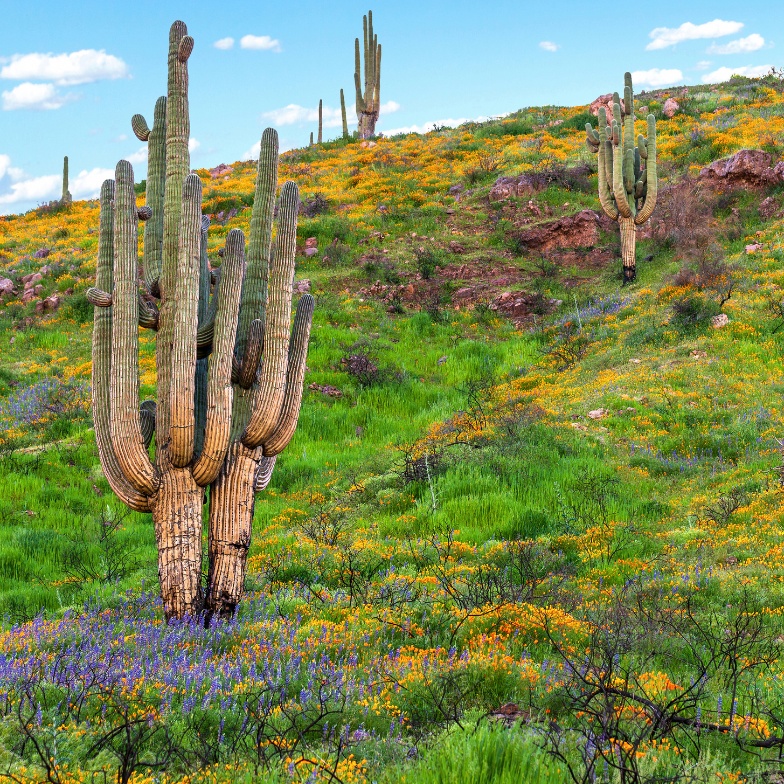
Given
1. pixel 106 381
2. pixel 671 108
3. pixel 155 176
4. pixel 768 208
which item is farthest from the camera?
pixel 671 108

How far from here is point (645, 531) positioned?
8008 mm

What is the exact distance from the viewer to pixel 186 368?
19.9 feet

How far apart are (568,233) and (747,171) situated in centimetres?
546

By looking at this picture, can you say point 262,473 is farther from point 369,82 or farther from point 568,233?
point 369,82

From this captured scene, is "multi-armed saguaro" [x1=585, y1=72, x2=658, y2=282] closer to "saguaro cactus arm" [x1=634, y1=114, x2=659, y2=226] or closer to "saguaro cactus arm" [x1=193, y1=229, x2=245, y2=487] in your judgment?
"saguaro cactus arm" [x1=634, y1=114, x2=659, y2=226]

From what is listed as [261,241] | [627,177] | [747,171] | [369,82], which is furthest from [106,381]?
[369,82]

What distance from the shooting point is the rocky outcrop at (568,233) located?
22.3m

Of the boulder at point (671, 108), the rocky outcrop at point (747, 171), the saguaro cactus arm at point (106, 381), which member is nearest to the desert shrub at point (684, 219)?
the rocky outcrop at point (747, 171)

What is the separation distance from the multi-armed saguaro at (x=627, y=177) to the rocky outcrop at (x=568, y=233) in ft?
8.34

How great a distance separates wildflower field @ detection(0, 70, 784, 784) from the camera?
331 centimetres

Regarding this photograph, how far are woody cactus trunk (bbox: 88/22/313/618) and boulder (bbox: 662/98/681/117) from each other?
94.1 feet

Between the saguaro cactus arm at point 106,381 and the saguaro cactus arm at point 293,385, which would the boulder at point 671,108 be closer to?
the saguaro cactus arm at point 293,385

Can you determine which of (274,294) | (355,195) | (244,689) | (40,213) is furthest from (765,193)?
(40,213)

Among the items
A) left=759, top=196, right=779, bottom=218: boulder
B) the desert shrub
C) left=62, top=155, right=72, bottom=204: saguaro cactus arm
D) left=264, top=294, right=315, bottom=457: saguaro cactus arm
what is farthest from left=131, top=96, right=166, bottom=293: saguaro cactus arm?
left=62, top=155, right=72, bottom=204: saguaro cactus arm
